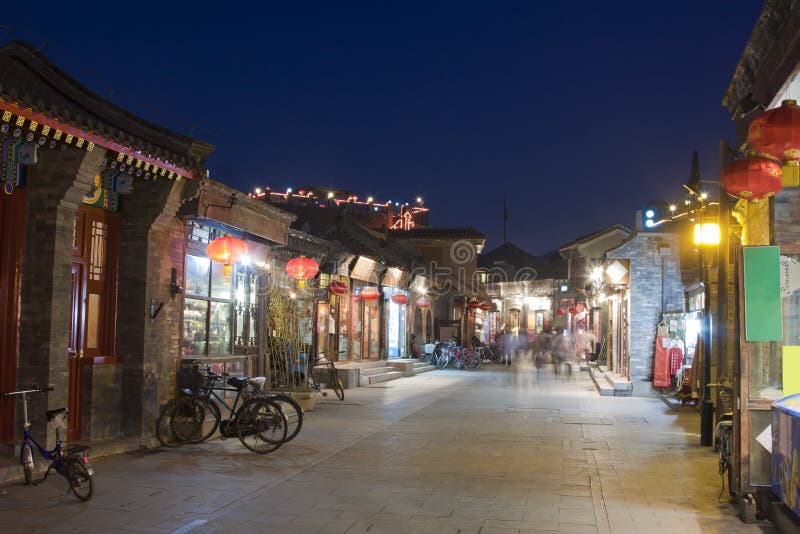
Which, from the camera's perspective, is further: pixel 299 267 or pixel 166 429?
pixel 299 267

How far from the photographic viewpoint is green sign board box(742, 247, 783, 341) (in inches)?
259

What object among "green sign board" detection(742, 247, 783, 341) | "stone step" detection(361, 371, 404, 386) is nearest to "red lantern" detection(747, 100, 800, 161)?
"green sign board" detection(742, 247, 783, 341)

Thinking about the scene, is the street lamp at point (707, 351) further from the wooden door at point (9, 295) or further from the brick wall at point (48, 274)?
the wooden door at point (9, 295)

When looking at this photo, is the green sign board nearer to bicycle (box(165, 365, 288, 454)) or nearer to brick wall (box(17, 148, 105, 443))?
bicycle (box(165, 365, 288, 454))

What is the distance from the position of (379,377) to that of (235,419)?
1192cm

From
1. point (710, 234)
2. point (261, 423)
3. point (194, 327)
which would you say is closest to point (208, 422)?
point (261, 423)

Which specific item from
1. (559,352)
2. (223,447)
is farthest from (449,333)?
(223,447)

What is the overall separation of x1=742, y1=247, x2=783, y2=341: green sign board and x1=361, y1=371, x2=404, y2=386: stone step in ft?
46.1

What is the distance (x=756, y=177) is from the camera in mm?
6914

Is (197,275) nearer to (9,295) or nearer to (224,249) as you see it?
(224,249)

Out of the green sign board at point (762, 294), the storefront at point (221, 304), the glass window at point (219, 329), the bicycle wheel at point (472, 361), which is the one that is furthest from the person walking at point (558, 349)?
the green sign board at point (762, 294)

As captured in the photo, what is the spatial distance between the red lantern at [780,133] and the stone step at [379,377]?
14.8 m

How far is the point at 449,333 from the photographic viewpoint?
3375 cm

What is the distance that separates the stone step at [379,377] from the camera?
65.8 ft
